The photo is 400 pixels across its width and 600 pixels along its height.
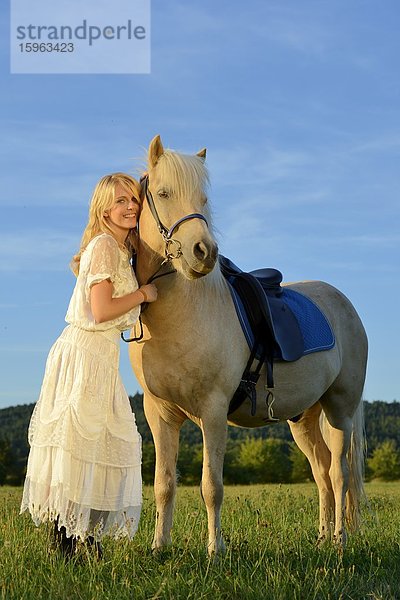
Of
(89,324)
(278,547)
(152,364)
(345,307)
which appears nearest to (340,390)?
(345,307)

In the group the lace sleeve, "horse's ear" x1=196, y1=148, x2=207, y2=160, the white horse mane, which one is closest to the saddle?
"horse's ear" x1=196, y1=148, x2=207, y2=160

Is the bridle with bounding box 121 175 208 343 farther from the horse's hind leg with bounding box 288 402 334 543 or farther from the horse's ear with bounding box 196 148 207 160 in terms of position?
the horse's hind leg with bounding box 288 402 334 543

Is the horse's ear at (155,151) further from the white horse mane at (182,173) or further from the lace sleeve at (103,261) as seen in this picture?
the lace sleeve at (103,261)

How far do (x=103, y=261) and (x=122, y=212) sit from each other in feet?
1.30

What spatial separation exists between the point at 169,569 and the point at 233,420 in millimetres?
1675

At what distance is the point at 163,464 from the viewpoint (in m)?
5.38

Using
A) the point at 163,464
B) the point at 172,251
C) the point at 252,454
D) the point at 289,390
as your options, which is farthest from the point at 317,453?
the point at 252,454

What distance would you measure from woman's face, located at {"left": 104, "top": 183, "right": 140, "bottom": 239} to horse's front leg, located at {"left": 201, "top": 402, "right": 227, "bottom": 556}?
1368mm

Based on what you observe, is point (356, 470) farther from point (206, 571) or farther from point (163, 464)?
point (206, 571)

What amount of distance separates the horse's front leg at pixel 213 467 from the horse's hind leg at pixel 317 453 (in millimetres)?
2069

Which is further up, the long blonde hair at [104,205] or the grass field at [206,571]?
the long blonde hair at [104,205]

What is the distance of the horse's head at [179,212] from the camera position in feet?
14.9

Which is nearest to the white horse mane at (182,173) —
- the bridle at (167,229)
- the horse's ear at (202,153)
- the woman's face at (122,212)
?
the bridle at (167,229)

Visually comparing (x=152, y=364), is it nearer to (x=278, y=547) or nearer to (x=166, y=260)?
(x=166, y=260)
